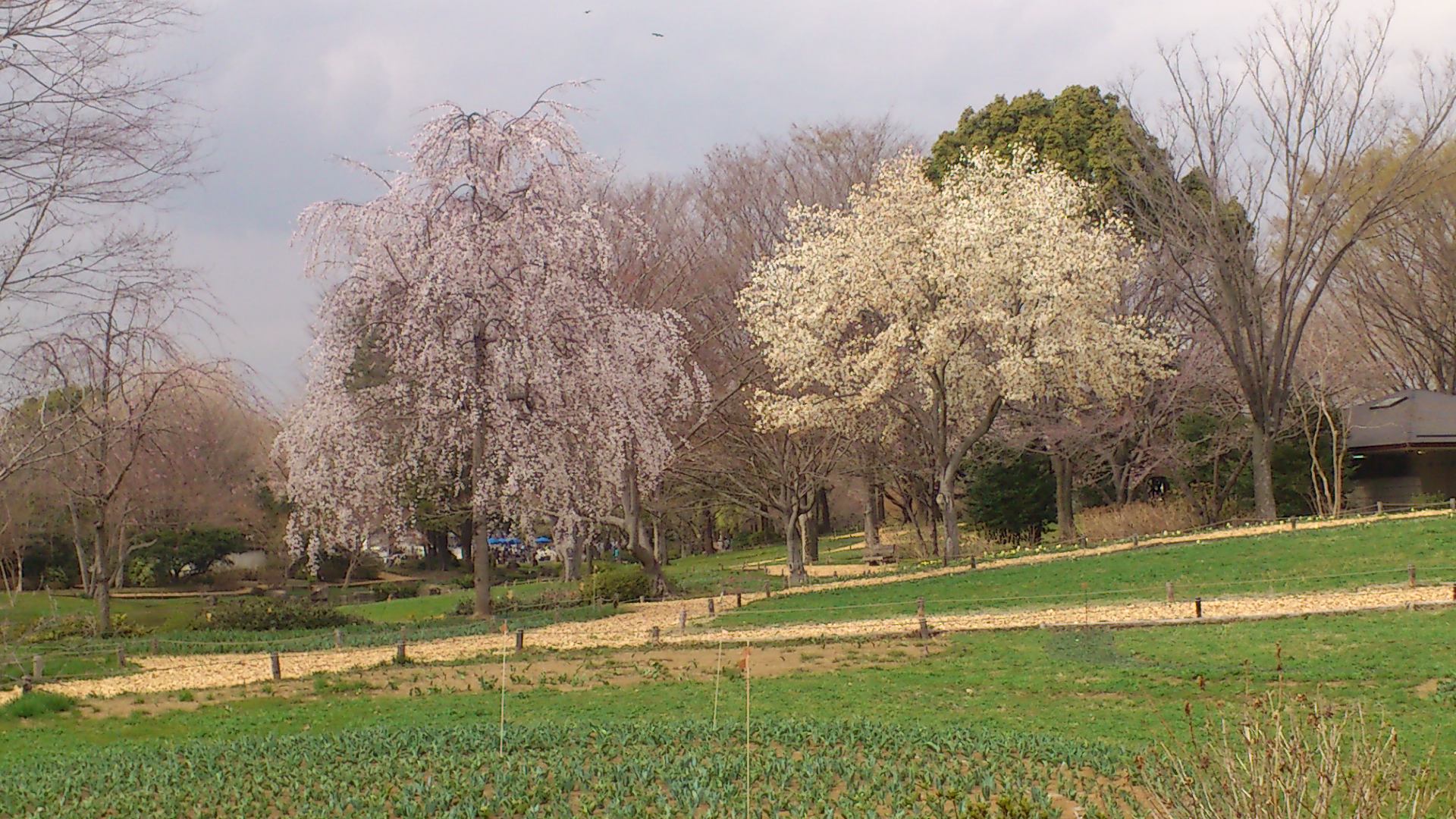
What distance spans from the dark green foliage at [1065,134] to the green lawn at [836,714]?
869 inches

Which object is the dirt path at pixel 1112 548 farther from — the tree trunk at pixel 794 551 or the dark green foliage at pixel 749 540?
the dark green foliage at pixel 749 540

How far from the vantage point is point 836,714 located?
11.8 m

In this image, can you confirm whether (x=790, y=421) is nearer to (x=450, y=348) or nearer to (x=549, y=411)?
(x=549, y=411)

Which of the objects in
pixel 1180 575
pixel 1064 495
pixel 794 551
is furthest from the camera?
pixel 1064 495

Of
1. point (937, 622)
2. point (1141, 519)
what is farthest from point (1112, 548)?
point (937, 622)

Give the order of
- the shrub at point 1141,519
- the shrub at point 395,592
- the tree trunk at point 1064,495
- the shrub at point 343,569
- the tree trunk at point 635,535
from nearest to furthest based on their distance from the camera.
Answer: the tree trunk at point 635,535, the shrub at point 1141,519, the tree trunk at point 1064,495, the shrub at point 395,592, the shrub at point 343,569

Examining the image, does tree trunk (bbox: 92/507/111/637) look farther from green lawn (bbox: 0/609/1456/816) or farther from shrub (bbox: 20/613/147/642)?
green lawn (bbox: 0/609/1456/816)

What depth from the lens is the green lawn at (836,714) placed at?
9.17 metres

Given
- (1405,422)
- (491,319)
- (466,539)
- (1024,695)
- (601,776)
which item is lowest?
(1024,695)

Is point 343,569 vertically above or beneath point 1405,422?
beneath

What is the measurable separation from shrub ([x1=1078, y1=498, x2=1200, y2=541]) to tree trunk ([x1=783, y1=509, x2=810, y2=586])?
26.7 feet

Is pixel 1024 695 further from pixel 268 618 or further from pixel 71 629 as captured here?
pixel 71 629

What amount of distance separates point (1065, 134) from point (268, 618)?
26553 millimetres

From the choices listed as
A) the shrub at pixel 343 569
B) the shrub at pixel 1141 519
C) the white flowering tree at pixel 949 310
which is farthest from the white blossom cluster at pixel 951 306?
the shrub at pixel 343 569
